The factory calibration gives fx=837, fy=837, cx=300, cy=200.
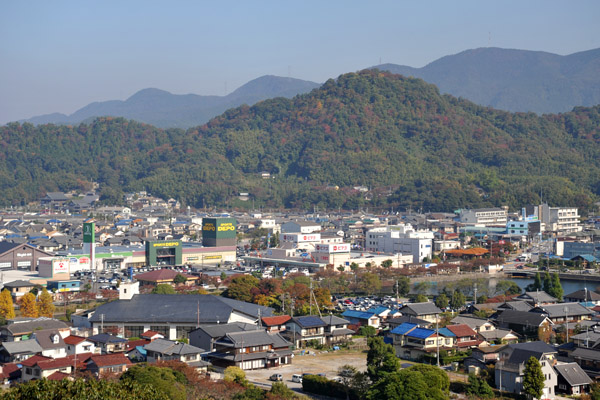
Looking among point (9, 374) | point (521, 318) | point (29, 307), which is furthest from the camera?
point (29, 307)

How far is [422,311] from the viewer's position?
14609 mm

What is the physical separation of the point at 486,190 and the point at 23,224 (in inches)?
920

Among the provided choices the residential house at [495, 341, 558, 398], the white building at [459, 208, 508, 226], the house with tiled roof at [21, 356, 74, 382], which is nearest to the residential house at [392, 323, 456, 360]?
the residential house at [495, 341, 558, 398]

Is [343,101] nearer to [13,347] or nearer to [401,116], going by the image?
[401,116]

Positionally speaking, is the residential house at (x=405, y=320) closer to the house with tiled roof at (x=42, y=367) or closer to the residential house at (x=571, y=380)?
the residential house at (x=571, y=380)

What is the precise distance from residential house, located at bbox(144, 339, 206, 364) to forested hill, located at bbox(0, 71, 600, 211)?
102ft

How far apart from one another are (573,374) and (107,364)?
5.93m

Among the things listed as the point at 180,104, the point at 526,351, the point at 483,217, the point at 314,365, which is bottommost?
the point at 314,365

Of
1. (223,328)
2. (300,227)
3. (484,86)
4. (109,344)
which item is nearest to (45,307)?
(109,344)

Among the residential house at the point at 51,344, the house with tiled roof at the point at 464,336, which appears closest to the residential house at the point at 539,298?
the house with tiled roof at the point at 464,336

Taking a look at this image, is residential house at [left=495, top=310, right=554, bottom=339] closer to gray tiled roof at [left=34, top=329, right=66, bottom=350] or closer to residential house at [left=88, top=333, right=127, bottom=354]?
residential house at [left=88, top=333, right=127, bottom=354]

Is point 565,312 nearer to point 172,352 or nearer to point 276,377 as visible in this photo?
point 276,377

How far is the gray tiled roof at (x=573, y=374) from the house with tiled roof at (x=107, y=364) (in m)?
5.54

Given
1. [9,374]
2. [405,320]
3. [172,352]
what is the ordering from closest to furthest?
[9,374], [172,352], [405,320]
